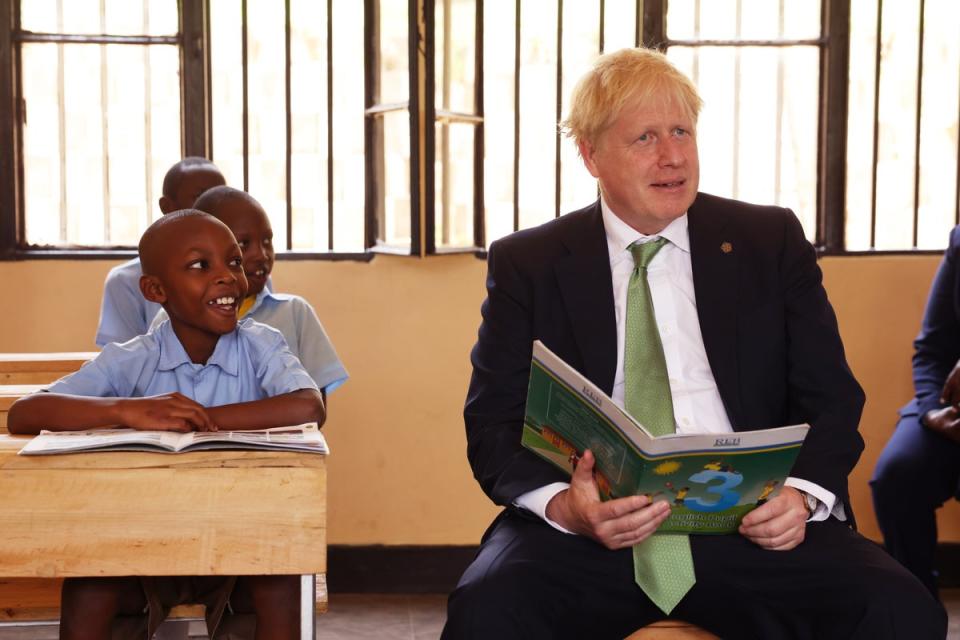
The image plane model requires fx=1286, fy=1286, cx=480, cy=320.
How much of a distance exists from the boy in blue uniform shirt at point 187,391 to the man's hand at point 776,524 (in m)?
0.81

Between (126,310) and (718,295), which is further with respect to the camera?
(126,310)

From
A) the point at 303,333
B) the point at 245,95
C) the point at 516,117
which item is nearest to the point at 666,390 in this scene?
the point at 303,333

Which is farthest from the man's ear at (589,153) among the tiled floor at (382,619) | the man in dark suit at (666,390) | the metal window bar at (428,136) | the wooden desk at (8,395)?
the tiled floor at (382,619)

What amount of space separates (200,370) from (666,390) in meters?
0.94

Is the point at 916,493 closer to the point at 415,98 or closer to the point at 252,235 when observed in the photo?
the point at 415,98

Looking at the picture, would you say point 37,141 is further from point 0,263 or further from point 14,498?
point 14,498

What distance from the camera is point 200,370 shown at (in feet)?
8.61

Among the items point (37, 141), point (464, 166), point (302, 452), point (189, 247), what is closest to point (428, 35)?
point (464, 166)

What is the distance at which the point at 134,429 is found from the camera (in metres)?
2.22

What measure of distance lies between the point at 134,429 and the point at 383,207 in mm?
2298

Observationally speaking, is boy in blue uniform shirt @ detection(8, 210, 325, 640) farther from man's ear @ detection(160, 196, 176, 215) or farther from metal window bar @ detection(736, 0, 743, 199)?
metal window bar @ detection(736, 0, 743, 199)

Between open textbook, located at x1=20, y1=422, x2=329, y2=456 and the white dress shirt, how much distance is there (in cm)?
63

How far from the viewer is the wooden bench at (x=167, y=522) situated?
188 centimetres

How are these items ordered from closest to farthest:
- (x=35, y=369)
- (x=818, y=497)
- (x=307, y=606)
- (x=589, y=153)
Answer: (x=307, y=606)
(x=818, y=497)
(x=589, y=153)
(x=35, y=369)
